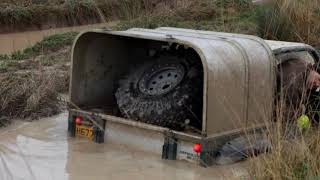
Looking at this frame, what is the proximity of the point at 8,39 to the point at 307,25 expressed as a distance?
32.0 ft

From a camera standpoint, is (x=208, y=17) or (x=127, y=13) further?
(x=208, y=17)

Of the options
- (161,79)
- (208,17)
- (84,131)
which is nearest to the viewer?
(161,79)

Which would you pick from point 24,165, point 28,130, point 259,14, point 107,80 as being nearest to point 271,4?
point 259,14

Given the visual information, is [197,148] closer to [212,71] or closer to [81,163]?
[212,71]

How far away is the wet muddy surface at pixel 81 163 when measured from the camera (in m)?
6.42

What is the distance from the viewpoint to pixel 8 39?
18.5 meters

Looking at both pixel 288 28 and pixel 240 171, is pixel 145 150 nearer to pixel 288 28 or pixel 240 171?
pixel 240 171

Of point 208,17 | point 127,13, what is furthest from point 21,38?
point 208,17

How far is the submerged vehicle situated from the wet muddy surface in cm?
12

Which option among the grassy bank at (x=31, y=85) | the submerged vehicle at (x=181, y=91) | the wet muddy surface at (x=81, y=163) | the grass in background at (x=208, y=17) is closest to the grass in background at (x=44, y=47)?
the grassy bank at (x=31, y=85)

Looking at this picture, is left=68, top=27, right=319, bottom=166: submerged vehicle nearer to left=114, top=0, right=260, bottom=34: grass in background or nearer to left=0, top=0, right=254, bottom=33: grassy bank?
left=114, top=0, right=260, bottom=34: grass in background

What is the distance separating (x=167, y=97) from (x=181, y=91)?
0.17 metres

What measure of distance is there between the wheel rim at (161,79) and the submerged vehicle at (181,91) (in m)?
0.01

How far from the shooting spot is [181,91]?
7000 millimetres
